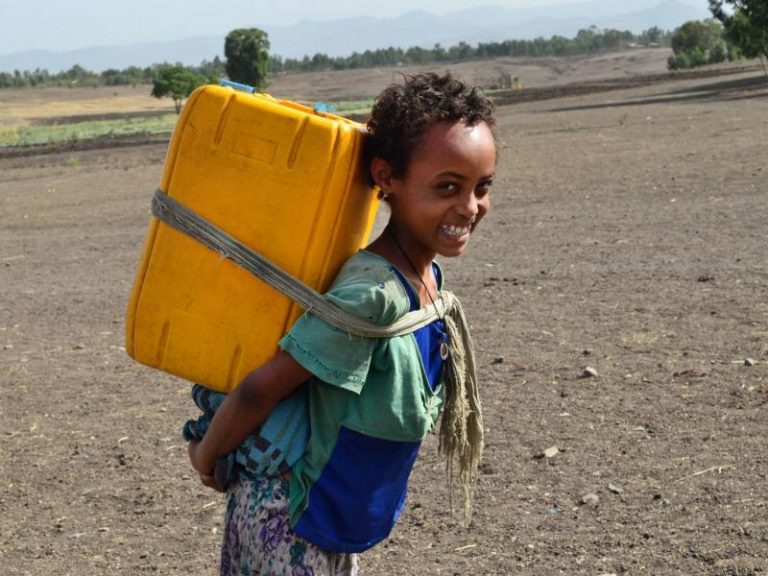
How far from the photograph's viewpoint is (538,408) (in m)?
5.46

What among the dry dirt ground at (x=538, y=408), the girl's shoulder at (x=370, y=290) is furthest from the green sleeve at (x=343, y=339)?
the dry dirt ground at (x=538, y=408)

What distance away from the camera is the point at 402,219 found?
2229mm

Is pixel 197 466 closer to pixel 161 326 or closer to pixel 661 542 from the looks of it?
pixel 161 326

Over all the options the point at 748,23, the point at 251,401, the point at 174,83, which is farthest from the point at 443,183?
the point at 174,83

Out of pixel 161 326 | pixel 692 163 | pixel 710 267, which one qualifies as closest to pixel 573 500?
pixel 161 326

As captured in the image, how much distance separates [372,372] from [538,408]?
3.40m

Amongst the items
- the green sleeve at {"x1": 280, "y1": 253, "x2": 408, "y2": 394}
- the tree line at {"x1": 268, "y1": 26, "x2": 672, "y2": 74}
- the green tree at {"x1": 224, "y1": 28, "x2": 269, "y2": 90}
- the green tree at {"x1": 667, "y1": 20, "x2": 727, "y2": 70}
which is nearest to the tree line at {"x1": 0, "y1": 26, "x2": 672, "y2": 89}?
the tree line at {"x1": 268, "y1": 26, "x2": 672, "y2": 74}

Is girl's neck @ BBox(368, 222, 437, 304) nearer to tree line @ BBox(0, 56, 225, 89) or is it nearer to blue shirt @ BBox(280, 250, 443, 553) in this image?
blue shirt @ BBox(280, 250, 443, 553)

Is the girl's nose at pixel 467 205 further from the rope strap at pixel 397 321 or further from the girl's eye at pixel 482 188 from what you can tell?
the rope strap at pixel 397 321

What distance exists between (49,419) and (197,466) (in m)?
3.86

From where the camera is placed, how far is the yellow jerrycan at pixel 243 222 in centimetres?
209

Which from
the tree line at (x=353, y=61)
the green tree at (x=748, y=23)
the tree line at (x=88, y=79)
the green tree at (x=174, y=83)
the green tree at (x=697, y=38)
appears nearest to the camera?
the green tree at (x=748, y=23)

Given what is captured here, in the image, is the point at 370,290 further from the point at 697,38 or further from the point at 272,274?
the point at 697,38

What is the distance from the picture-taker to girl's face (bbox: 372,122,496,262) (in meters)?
2.15
